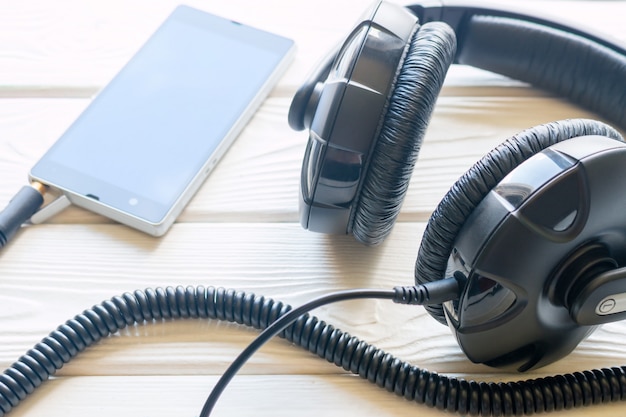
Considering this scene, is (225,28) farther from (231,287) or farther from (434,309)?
(434,309)

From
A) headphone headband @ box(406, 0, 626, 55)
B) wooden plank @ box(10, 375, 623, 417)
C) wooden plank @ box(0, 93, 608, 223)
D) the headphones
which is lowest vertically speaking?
wooden plank @ box(10, 375, 623, 417)

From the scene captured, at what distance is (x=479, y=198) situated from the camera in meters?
0.54

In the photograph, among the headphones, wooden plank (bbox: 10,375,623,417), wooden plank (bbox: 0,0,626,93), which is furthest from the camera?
wooden plank (bbox: 0,0,626,93)

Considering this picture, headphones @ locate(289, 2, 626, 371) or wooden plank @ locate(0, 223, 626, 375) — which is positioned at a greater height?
headphones @ locate(289, 2, 626, 371)

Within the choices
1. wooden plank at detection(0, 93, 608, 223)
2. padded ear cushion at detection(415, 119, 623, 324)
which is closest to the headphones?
padded ear cushion at detection(415, 119, 623, 324)

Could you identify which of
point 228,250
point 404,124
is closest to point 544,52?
point 404,124

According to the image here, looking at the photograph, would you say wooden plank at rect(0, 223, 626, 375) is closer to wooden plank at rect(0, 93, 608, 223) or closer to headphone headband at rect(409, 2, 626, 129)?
wooden plank at rect(0, 93, 608, 223)

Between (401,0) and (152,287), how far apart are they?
1.57 ft

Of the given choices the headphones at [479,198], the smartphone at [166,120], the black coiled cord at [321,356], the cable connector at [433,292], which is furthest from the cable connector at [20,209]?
the cable connector at [433,292]

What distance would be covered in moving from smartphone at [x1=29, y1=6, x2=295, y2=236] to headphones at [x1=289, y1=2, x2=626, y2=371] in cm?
18

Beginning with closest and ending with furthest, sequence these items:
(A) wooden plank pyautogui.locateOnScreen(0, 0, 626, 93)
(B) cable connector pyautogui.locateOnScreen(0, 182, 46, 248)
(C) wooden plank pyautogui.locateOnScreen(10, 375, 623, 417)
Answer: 1. (C) wooden plank pyautogui.locateOnScreen(10, 375, 623, 417)
2. (B) cable connector pyautogui.locateOnScreen(0, 182, 46, 248)
3. (A) wooden plank pyautogui.locateOnScreen(0, 0, 626, 93)

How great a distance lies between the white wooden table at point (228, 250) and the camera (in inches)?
25.1

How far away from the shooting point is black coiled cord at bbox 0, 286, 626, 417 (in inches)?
24.0

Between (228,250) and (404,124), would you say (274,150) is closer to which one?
(228,250)
